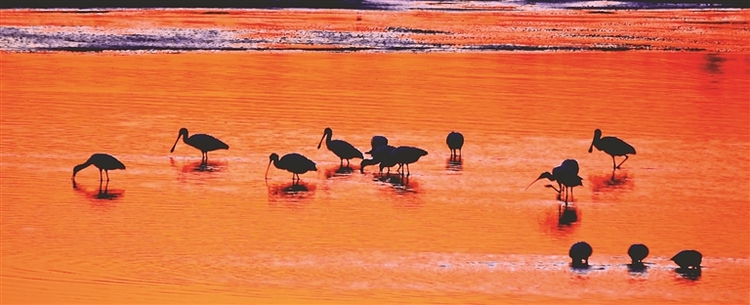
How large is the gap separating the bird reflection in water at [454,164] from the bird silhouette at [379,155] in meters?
0.79

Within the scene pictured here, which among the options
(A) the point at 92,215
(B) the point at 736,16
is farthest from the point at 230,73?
(B) the point at 736,16

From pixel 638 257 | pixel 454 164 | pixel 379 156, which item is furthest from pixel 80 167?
pixel 638 257

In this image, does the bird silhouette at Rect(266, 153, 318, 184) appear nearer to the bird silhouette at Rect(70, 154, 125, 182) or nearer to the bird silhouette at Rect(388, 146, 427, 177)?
the bird silhouette at Rect(388, 146, 427, 177)

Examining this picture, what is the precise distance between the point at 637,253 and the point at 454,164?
17.6 feet

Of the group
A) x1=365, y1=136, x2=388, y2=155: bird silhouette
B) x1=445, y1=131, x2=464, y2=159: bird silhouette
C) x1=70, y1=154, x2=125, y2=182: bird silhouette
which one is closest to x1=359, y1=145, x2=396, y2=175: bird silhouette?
x1=365, y1=136, x2=388, y2=155: bird silhouette

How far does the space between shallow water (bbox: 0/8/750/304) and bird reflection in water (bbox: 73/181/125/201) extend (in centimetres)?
5

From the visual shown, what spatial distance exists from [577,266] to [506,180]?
13.7 ft

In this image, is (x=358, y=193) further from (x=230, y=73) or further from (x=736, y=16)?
(x=736, y=16)

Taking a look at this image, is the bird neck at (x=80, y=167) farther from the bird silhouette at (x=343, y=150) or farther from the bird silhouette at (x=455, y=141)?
the bird silhouette at (x=455, y=141)

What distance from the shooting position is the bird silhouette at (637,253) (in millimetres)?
12586

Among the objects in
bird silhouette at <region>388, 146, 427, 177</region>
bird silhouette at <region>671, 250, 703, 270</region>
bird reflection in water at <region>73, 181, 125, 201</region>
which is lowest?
bird silhouette at <region>671, 250, 703, 270</region>

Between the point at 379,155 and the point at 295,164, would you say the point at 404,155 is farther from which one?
the point at 295,164

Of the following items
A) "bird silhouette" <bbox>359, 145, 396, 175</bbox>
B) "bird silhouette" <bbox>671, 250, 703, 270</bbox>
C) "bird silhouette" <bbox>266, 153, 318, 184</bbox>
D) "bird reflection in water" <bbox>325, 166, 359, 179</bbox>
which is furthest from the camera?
"bird reflection in water" <bbox>325, 166, 359, 179</bbox>

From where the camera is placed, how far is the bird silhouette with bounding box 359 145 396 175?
670 inches
